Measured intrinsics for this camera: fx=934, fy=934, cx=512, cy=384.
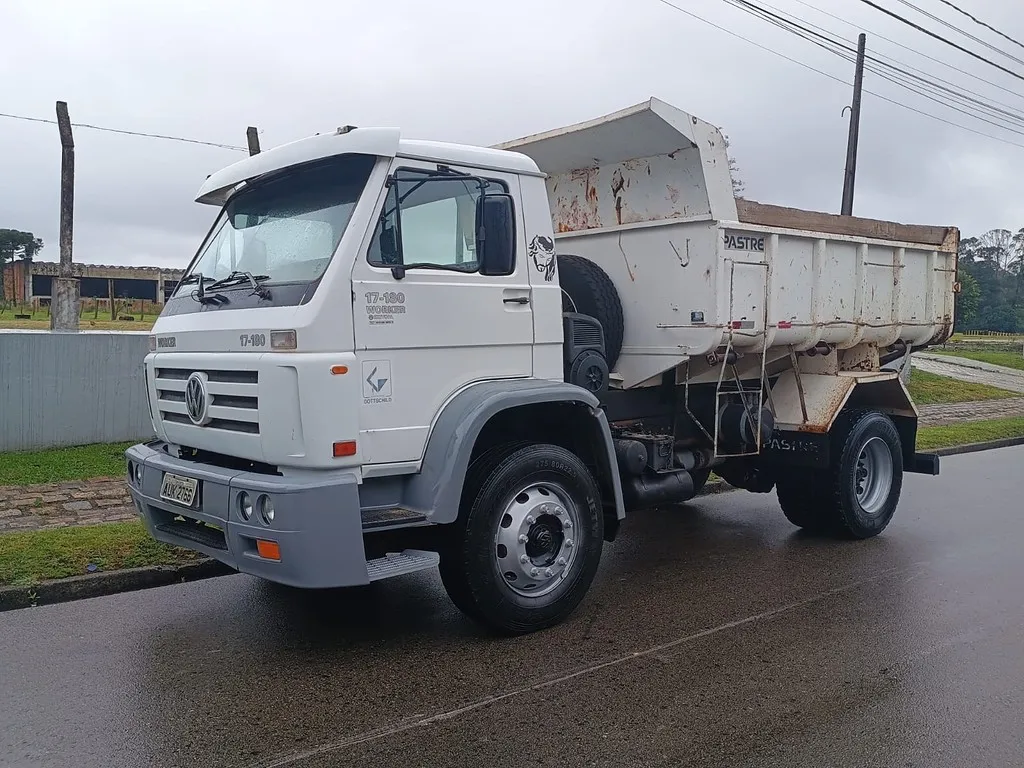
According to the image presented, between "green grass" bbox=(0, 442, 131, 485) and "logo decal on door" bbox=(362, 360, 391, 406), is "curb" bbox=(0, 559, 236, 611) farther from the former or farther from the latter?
"green grass" bbox=(0, 442, 131, 485)

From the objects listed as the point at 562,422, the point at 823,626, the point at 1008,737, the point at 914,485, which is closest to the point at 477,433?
the point at 562,422

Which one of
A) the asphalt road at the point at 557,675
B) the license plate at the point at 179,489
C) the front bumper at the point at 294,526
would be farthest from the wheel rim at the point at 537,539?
the license plate at the point at 179,489

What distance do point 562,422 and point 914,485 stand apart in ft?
21.2

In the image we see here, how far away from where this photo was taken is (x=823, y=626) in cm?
544

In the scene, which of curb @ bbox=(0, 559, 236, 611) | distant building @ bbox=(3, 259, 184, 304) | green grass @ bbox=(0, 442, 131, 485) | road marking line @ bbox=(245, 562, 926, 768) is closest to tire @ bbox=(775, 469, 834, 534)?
road marking line @ bbox=(245, 562, 926, 768)

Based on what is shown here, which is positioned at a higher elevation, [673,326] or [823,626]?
[673,326]

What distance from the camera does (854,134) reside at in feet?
62.0

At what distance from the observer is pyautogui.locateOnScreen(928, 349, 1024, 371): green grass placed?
99.9 ft

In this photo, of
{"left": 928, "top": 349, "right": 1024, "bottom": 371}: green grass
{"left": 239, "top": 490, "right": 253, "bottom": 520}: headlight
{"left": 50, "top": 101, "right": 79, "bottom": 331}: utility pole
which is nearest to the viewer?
{"left": 239, "top": 490, "right": 253, "bottom": 520}: headlight

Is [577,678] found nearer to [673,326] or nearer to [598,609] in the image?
[598,609]

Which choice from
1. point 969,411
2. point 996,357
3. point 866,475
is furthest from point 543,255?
point 996,357

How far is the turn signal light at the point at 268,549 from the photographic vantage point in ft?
14.4

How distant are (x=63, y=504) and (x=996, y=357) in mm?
32489

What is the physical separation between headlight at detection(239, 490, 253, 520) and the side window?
4.31 ft
